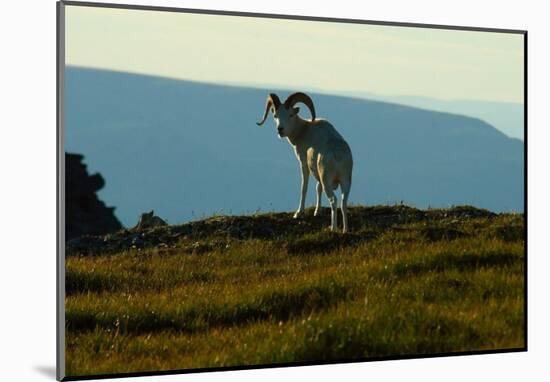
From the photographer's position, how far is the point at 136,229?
17141mm

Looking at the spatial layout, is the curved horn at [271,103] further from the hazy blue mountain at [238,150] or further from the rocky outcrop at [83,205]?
the rocky outcrop at [83,205]

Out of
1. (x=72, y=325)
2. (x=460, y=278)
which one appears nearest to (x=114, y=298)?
(x=72, y=325)

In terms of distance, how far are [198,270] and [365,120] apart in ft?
9.64

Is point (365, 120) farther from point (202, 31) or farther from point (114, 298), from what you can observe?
point (114, 298)

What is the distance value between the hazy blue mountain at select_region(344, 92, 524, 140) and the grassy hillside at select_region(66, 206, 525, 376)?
128 centimetres

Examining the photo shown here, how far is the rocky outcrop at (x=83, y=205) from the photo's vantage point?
15023mm

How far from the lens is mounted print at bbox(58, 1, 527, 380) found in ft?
49.9

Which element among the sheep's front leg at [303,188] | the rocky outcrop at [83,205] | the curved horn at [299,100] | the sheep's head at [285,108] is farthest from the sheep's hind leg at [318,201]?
the rocky outcrop at [83,205]

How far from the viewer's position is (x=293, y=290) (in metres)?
16.0

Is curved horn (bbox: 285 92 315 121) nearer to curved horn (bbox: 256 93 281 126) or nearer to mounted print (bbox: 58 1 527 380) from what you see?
mounted print (bbox: 58 1 527 380)

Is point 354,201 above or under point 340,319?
above

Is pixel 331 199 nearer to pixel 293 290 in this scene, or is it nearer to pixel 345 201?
pixel 345 201

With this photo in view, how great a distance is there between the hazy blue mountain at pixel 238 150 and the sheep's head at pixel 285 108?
0.42ft

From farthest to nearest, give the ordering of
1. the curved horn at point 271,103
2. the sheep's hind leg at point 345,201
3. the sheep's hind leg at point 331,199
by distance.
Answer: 1. the sheep's hind leg at point 331,199
2. the sheep's hind leg at point 345,201
3. the curved horn at point 271,103
